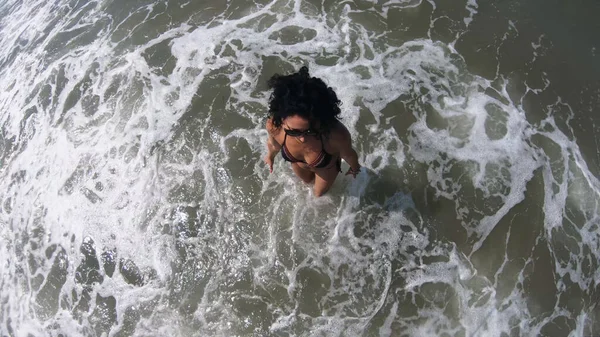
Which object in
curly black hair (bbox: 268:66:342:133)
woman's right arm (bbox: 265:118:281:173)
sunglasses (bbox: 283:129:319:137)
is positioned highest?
curly black hair (bbox: 268:66:342:133)

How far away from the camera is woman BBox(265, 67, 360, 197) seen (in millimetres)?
3137

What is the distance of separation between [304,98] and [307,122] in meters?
0.22

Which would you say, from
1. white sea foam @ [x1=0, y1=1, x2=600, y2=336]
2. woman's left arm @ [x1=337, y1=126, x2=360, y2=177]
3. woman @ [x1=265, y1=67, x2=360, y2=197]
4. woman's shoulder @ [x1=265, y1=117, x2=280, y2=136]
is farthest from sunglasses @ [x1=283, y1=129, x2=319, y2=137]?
white sea foam @ [x1=0, y1=1, x2=600, y2=336]

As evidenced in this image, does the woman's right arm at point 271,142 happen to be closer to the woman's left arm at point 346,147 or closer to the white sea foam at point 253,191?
the woman's left arm at point 346,147

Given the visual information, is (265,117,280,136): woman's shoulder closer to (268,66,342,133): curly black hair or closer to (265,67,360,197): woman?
(265,67,360,197): woman

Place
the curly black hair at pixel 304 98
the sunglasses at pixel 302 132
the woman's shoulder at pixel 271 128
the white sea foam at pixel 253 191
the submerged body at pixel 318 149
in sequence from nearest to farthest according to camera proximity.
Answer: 1. the curly black hair at pixel 304 98
2. the sunglasses at pixel 302 132
3. the submerged body at pixel 318 149
4. the woman's shoulder at pixel 271 128
5. the white sea foam at pixel 253 191

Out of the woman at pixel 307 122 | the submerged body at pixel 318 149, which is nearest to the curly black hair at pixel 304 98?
the woman at pixel 307 122

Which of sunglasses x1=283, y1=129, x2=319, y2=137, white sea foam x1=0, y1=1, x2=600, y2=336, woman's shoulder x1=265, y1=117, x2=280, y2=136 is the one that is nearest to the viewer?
sunglasses x1=283, y1=129, x2=319, y2=137

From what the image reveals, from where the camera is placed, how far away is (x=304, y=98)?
3109mm

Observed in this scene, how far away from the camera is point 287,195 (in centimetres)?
541

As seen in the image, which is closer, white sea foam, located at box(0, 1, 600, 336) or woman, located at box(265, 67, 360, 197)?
woman, located at box(265, 67, 360, 197)

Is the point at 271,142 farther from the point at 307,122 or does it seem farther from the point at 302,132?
the point at 307,122

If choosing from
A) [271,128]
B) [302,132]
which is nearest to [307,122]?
[302,132]

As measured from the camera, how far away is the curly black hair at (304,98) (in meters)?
3.12
